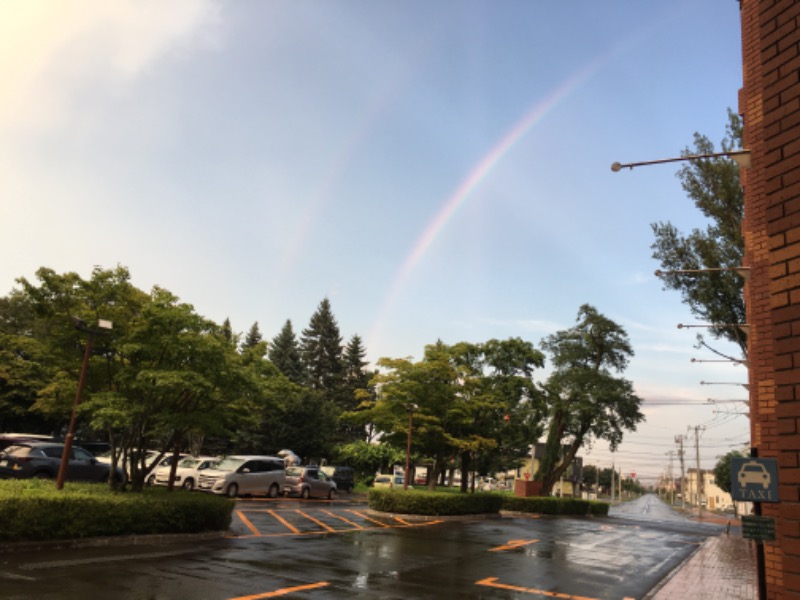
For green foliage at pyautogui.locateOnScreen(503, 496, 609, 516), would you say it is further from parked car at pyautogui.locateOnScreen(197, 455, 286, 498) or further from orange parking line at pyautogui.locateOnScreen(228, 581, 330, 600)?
orange parking line at pyautogui.locateOnScreen(228, 581, 330, 600)

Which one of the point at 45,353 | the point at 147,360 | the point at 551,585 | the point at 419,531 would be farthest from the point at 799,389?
the point at 419,531

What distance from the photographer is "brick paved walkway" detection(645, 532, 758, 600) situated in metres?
10.8

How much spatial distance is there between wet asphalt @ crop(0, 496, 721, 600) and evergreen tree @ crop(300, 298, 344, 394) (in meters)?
57.8

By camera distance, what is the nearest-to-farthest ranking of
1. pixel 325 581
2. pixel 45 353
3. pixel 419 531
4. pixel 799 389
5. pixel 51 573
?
pixel 799 389 → pixel 51 573 → pixel 325 581 → pixel 45 353 → pixel 419 531

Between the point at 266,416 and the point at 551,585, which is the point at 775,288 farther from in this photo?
the point at 266,416

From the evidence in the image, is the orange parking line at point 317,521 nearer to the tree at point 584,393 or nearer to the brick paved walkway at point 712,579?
the brick paved walkway at point 712,579

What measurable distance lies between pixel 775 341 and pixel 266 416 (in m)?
46.6

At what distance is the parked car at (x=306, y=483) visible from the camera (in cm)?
2820

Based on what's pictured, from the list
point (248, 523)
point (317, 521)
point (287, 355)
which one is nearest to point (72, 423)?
point (248, 523)

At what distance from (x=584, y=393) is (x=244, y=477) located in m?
22.5

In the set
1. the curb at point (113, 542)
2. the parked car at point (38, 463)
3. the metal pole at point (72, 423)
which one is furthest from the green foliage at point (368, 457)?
the metal pole at point (72, 423)

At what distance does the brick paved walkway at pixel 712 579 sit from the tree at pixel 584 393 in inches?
688

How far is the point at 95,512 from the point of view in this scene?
1073 cm

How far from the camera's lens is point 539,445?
132 ft
